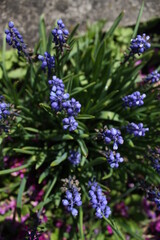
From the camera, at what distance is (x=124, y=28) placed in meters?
4.54

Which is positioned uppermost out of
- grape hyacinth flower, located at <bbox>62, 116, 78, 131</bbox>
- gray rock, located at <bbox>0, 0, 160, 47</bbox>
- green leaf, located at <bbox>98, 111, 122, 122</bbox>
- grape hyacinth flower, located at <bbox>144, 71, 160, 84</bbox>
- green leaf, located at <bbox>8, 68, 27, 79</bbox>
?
gray rock, located at <bbox>0, 0, 160, 47</bbox>

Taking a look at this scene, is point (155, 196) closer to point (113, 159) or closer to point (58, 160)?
point (113, 159)

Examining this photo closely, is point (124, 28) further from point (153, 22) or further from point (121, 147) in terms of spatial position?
point (121, 147)

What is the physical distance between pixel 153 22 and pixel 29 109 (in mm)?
2785

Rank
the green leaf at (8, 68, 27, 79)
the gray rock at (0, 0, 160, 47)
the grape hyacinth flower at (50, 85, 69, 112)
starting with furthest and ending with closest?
1. the gray rock at (0, 0, 160, 47)
2. the green leaf at (8, 68, 27, 79)
3. the grape hyacinth flower at (50, 85, 69, 112)

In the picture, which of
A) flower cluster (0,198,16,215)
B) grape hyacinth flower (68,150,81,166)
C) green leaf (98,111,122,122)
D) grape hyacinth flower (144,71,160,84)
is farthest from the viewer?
flower cluster (0,198,16,215)

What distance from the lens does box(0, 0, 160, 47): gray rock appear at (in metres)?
4.18

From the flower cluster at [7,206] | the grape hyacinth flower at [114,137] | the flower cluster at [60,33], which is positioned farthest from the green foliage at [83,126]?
the grape hyacinth flower at [114,137]

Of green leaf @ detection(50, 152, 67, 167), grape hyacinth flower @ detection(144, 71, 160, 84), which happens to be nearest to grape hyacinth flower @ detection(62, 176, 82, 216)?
green leaf @ detection(50, 152, 67, 167)

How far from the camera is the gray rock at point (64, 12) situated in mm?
4184

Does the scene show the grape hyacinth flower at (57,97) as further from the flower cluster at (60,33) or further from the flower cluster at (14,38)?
the flower cluster at (14,38)

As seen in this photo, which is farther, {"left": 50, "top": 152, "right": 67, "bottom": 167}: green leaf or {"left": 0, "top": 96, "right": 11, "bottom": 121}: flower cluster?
{"left": 50, "top": 152, "right": 67, "bottom": 167}: green leaf

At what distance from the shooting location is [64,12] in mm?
4336

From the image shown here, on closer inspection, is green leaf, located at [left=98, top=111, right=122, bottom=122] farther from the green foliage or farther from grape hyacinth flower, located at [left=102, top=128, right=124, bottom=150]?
grape hyacinth flower, located at [left=102, top=128, right=124, bottom=150]
